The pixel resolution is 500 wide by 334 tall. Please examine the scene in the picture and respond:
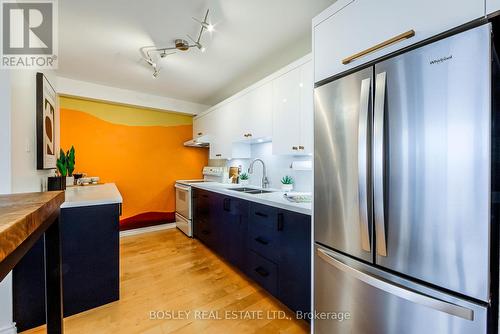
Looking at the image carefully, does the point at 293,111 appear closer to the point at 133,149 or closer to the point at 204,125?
the point at 204,125

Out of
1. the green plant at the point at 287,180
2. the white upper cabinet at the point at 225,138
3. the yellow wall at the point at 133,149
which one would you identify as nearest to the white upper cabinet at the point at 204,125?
the white upper cabinet at the point at 225,138

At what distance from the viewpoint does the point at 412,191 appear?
3.06 ft

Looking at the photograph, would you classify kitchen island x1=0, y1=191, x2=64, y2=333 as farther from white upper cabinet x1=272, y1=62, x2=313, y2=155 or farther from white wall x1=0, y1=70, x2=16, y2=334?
white upper cabinet x1=272, y1=62, x2=313, y2=155

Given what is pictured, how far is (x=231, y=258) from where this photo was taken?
242 centimetres

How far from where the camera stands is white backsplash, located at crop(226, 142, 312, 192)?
7.78 ft

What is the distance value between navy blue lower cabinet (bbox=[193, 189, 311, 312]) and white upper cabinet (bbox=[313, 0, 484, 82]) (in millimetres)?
1034

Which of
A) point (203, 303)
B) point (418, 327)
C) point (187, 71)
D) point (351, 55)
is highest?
point (187, 71)

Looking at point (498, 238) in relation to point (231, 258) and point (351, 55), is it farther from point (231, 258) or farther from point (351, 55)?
point (231, 258)

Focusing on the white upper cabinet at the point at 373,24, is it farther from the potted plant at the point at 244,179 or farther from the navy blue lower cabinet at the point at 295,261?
the potted plant at the point at 244,179

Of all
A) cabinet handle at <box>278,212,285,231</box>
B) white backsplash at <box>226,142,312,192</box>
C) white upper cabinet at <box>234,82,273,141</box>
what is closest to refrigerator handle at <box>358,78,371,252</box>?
cabinet handle at <box>278,212,285,231</box>

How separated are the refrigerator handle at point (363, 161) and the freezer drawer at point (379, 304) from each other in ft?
0.58

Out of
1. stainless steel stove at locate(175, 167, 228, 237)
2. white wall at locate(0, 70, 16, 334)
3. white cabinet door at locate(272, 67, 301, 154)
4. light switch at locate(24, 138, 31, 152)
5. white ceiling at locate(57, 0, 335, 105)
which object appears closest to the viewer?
white wall at locate(0, 70, 16, 334)

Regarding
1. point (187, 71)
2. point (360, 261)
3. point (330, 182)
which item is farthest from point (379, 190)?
point (187, 71)

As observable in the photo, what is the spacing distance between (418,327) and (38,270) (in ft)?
7.69
